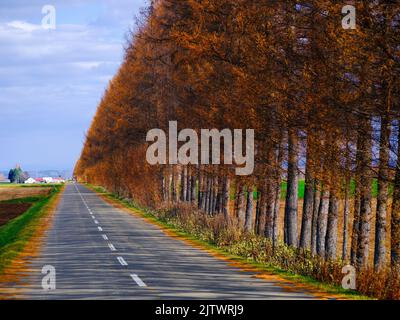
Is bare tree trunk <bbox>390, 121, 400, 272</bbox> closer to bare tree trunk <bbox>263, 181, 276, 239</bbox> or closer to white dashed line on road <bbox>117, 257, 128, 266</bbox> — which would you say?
white dashed line on road <bbox>117, 257, 128, 266</bbox>

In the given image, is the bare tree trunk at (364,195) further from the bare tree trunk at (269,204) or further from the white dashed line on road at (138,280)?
the bare tree trunk at (269,204)

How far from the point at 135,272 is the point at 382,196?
5486 mm

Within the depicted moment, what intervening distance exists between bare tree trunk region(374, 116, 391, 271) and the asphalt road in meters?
2.99

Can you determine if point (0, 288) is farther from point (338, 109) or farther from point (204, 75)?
point (204, 75)

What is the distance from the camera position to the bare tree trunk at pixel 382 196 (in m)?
13.6

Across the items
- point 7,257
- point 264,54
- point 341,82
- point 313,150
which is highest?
point 264,54

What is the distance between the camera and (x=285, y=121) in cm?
1577

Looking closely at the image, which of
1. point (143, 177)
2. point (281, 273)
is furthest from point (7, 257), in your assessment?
point (143, 177)

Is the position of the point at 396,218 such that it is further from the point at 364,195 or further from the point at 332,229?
the point at 332,229

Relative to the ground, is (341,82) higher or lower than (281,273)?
higher

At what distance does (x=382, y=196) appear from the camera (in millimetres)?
14906

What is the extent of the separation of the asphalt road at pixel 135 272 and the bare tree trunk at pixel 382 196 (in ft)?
9.81

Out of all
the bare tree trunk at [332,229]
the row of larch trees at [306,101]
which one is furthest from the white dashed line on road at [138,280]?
the bare tree trunk at [332,229]

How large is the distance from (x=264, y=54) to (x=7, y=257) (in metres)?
8.68
